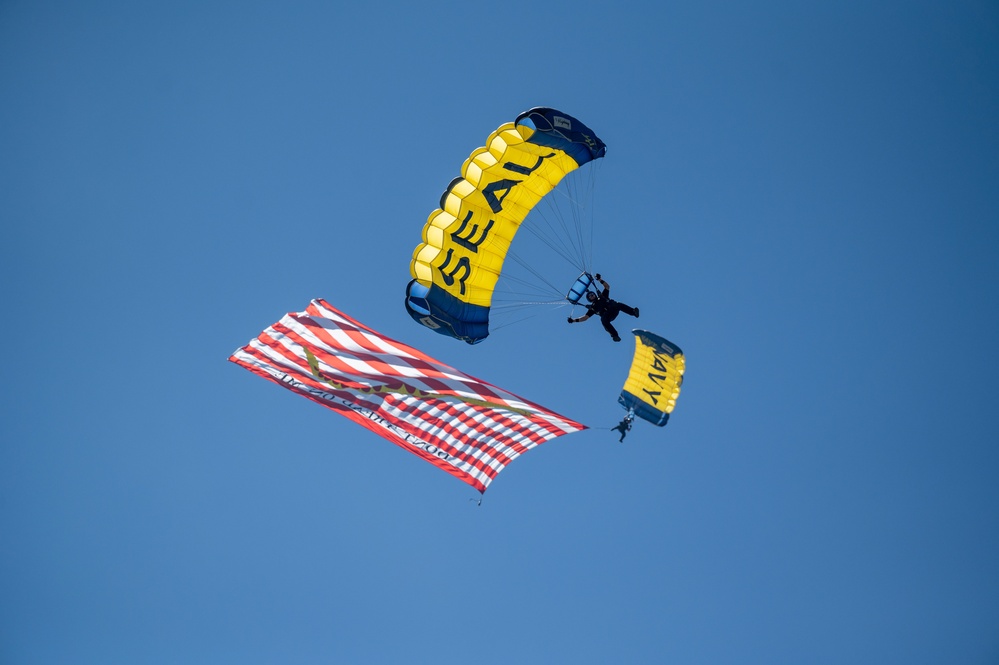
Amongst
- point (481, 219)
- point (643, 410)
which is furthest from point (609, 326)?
point (481, 219)

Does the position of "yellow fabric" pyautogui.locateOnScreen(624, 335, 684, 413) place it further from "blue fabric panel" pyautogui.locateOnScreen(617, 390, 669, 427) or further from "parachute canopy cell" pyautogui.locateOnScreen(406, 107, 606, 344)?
"parachute canopy cell" pyautogui.locateOnScreen(406, 107, 606, 344)

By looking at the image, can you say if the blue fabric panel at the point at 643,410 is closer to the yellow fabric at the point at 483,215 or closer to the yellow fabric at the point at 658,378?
the yellow fabric at the point at 658,378

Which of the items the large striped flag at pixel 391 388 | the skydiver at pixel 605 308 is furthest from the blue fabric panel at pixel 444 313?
the skydiver at pixel 605 308

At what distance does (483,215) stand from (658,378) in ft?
17.0

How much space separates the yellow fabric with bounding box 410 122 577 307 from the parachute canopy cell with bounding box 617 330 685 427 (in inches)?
143

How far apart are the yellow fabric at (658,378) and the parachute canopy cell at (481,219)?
11.6 feet

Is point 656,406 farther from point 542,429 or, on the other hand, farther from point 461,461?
point 461,461

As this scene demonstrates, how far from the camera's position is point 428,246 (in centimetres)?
1983

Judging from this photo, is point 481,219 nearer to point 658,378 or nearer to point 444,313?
point 444,313

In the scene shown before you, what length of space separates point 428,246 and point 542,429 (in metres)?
4.62

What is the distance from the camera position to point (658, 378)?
19.9 meters

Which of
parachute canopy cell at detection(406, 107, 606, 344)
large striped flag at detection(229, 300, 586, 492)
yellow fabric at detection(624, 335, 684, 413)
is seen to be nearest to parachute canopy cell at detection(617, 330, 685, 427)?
yellow fabric at detection(624, 335, 684, 413)

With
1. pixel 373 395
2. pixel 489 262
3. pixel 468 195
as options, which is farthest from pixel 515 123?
pixel 373 395

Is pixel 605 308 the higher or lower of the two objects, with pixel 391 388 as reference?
higher
